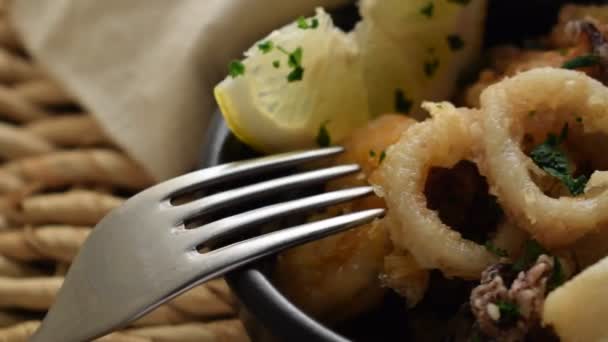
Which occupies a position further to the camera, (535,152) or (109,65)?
(109,65)

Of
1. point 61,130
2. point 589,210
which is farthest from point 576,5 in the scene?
point 61,130

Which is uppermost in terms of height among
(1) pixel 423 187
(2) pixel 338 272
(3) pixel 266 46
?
(3) pixel 266 46

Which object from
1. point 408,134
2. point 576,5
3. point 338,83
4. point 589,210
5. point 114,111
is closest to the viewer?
point 589,210

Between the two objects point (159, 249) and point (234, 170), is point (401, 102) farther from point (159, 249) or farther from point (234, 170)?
point (159, 249)

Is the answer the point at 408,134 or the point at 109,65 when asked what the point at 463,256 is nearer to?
the point at 408,134

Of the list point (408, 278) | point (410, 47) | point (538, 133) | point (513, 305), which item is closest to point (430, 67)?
point (410, 47)

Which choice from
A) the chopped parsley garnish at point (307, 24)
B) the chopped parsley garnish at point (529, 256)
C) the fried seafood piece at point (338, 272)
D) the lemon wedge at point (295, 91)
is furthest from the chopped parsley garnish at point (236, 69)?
the chopped parsley garnish at point (529, 256)
